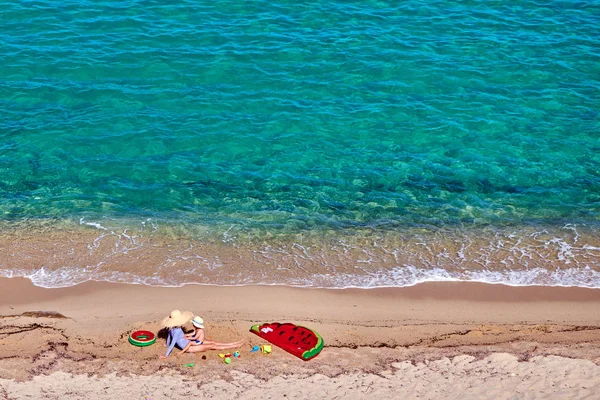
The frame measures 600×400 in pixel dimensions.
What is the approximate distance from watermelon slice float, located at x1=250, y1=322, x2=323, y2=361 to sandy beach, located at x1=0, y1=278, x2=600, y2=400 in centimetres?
18

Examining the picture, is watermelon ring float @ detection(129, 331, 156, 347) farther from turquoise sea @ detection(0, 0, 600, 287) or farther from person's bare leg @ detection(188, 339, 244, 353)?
turquoise sea @ detection(0, 0, 600, 287)

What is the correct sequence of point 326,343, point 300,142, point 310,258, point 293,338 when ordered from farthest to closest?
point 300,142 < point 310,258 < point 326,343 < point 293,338

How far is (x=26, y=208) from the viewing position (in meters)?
20.2

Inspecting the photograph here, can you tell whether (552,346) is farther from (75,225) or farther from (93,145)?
(93,145)

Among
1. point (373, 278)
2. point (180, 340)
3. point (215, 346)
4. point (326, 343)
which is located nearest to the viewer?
point (180, 340)

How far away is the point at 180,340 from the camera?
1459 cm

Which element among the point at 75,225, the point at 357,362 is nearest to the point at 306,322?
the point at 357,362

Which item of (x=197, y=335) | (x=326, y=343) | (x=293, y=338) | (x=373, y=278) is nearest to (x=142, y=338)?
(x=197, y=335)

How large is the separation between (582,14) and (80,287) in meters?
24.8

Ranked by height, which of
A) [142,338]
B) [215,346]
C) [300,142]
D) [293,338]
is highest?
[300,142]

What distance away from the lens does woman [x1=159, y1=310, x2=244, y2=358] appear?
14.6 meters

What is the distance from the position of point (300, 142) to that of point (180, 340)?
34.0ft

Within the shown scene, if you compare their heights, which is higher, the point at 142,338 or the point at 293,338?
the point at 293,338

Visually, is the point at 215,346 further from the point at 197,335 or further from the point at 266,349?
the point at 266,349
